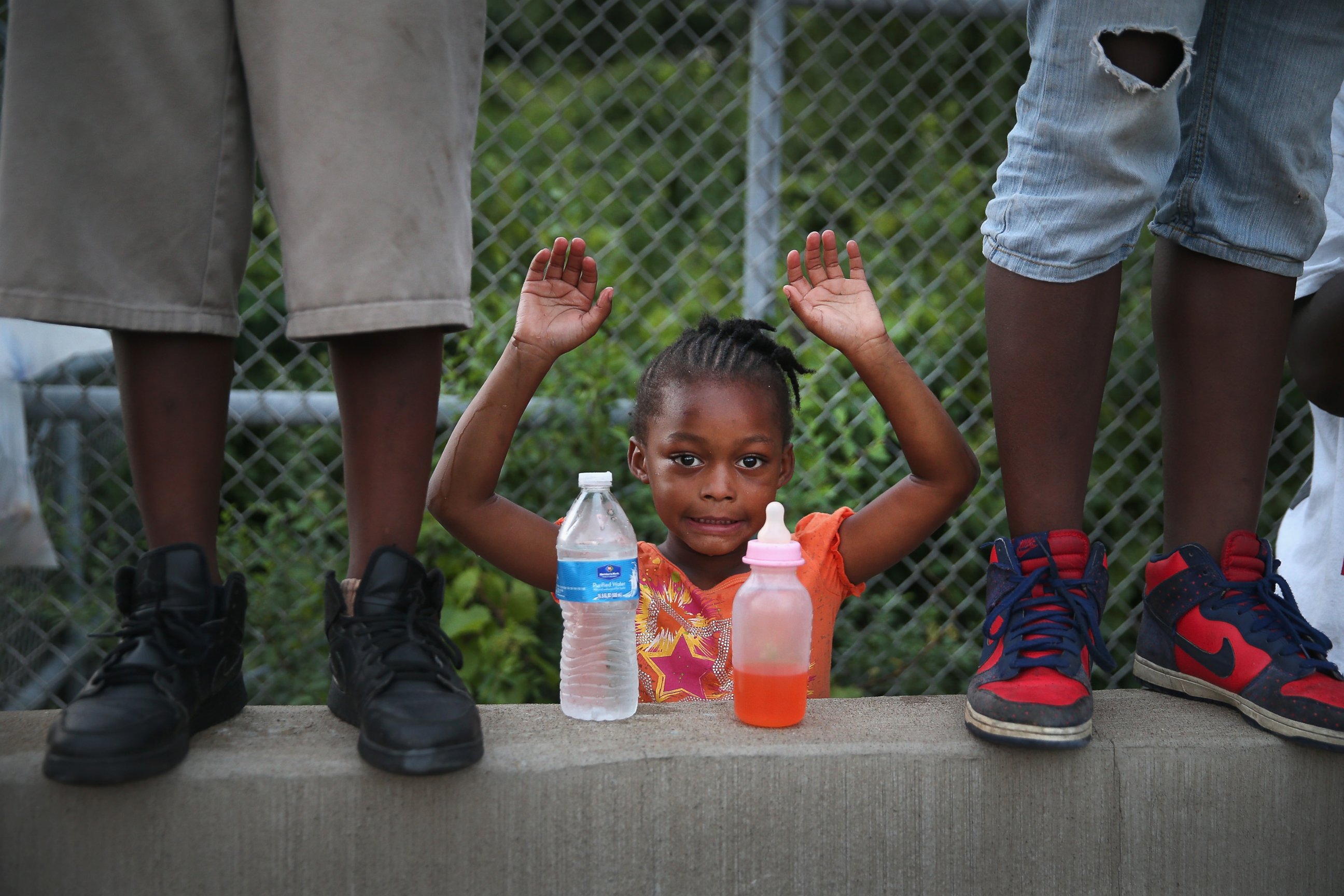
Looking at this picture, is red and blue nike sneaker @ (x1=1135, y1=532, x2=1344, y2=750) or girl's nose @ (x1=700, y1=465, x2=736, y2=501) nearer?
red and blue nike sneaker @ (x1=1135, y1=532, x2=1344, y2=750)

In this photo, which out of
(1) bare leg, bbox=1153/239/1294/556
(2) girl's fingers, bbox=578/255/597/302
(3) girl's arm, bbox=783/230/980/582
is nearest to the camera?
(1) bare leg, bbox=1153/239/1294/556

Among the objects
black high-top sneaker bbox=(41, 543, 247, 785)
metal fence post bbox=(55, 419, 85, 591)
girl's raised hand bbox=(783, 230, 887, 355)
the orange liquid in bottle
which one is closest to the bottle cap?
the orange liquid in bottle

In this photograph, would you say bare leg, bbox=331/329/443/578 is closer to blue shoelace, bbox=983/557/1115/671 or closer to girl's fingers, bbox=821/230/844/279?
girl's fingers, bbox=821/230/844/279

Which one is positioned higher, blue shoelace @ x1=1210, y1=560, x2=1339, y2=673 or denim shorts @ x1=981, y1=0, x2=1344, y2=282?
denim shorts @ x1=981, y1=0, x2=1344, y2=282

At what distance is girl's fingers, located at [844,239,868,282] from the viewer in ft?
6.82

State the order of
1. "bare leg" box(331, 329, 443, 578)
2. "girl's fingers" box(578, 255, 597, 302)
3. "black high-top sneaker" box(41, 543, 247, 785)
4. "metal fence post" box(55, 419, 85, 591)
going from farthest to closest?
"metal fence post" box(55, 419, 85, 591) < "girl's fingers" box(578, 255, 597, 302) < "bare leg" box(331, 329, 443, 578) < "black high-top sneaker" box(41, 543, 247, 785)

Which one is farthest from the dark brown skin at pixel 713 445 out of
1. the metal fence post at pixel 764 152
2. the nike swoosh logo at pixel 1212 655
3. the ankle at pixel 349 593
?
the metal fence post at pixel 764 152

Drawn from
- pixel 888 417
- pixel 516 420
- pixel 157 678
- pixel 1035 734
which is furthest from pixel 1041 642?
pixel 157 678

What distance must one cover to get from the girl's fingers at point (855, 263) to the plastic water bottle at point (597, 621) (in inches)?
26.3

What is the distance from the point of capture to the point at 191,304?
163 centimetres

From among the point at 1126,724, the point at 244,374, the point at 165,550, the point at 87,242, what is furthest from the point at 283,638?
the point at 1126,724

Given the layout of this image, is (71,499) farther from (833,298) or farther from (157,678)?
(833,298)

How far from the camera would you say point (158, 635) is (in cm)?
155

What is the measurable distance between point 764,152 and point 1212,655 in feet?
6.69
